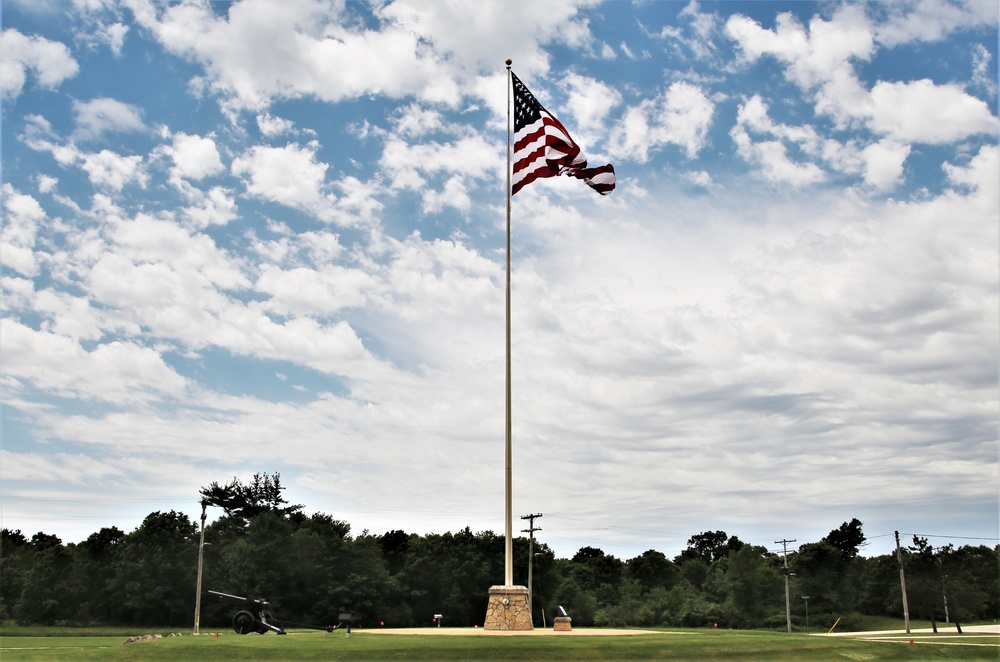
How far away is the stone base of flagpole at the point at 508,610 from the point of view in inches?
1217

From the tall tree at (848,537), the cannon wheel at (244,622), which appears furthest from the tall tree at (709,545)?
the cannon wheel at (244,622)

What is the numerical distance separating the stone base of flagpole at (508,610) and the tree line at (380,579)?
40.0m

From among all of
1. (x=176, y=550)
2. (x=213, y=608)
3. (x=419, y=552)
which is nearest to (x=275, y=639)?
(x=213, y=608)

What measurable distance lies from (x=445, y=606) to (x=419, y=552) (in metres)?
6.13

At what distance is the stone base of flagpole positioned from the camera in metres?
30.9

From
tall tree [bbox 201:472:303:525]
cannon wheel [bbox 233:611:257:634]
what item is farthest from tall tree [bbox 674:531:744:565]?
cannon wheel [bbox 233:611:257:634]

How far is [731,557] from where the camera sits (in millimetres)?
94375

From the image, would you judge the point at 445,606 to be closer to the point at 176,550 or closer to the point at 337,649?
the point at 176,550

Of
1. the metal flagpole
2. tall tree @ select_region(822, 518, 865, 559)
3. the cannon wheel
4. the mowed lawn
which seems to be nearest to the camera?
the cannon wheel

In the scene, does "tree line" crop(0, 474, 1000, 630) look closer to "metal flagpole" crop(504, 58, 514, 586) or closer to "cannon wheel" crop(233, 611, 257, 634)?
"metal flagpole" crop(504, 58, 514, 586)

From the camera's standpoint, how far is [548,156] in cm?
3147

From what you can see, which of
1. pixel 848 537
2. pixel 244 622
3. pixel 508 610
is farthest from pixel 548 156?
pixel 848 537

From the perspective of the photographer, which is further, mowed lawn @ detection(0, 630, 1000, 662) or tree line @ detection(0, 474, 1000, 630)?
tree line @ detection(0, 474, 1000, 630)

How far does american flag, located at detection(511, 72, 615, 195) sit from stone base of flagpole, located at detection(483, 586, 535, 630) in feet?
50.5
